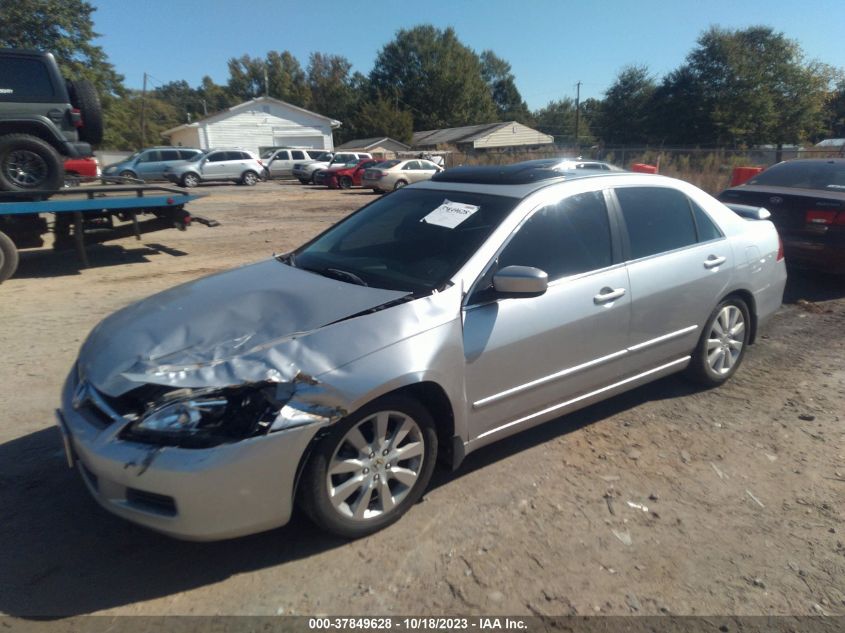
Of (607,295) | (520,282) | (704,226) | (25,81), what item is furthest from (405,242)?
(25,81)

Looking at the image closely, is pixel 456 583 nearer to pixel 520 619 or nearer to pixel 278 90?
pixel 520 619

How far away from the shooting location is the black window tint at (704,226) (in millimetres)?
4387

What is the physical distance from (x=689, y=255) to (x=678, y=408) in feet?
3.54

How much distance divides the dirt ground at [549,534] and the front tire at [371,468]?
0.48ft

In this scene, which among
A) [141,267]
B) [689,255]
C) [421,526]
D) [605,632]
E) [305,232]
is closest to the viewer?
[605,632]

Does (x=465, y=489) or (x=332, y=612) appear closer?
(x=332, y=612)

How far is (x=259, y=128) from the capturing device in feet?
157

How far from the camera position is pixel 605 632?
2.37 m

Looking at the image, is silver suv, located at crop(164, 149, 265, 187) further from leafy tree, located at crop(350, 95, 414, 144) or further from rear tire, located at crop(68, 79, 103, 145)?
leafy tree, located at crop(350, 95, 414, 144)

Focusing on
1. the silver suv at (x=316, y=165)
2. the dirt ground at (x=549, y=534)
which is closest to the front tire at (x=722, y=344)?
the dirt ground at (x=549, y=534)

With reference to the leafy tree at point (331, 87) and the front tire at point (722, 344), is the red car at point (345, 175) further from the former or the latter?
the leafy tree at point (331, 87)

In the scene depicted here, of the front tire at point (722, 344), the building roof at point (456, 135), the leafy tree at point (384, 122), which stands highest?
→ the leafy tree at point (384, 122)

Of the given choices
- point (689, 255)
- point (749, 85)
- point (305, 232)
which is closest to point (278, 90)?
point (749, 85)

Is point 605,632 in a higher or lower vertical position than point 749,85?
lower
